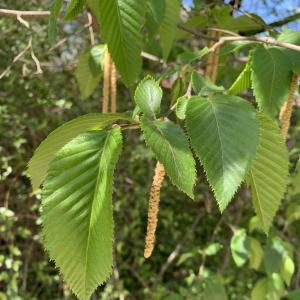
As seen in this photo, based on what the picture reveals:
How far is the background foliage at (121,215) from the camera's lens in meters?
2.21

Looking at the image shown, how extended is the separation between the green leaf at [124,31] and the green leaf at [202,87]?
0.31 feet

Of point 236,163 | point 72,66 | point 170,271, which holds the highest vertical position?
point 236,163

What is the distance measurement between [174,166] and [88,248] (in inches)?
5.2

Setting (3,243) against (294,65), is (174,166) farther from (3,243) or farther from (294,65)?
(3,243)

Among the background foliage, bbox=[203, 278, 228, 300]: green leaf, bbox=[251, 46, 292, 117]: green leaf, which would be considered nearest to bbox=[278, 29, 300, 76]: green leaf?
bbox=[251, 46, 292, 117]: green leaf

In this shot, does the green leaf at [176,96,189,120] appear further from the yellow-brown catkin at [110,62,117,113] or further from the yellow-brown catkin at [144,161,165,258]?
the yellow-brown catkin at [110,62,117,113]

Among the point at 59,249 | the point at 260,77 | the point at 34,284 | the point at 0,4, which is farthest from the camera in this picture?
the point at 34,284

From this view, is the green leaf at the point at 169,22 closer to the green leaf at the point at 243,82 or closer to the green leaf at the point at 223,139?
the green leaf at the point at 243,82

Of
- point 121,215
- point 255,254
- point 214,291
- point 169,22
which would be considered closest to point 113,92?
point 169,22

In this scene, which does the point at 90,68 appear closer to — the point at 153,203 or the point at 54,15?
the point at 54,15

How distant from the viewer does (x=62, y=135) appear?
29.4 inches

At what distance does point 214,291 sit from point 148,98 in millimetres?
1347

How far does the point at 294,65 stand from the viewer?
0.93 meters

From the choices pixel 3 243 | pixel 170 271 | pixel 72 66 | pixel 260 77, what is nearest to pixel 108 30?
pixel 260 77
